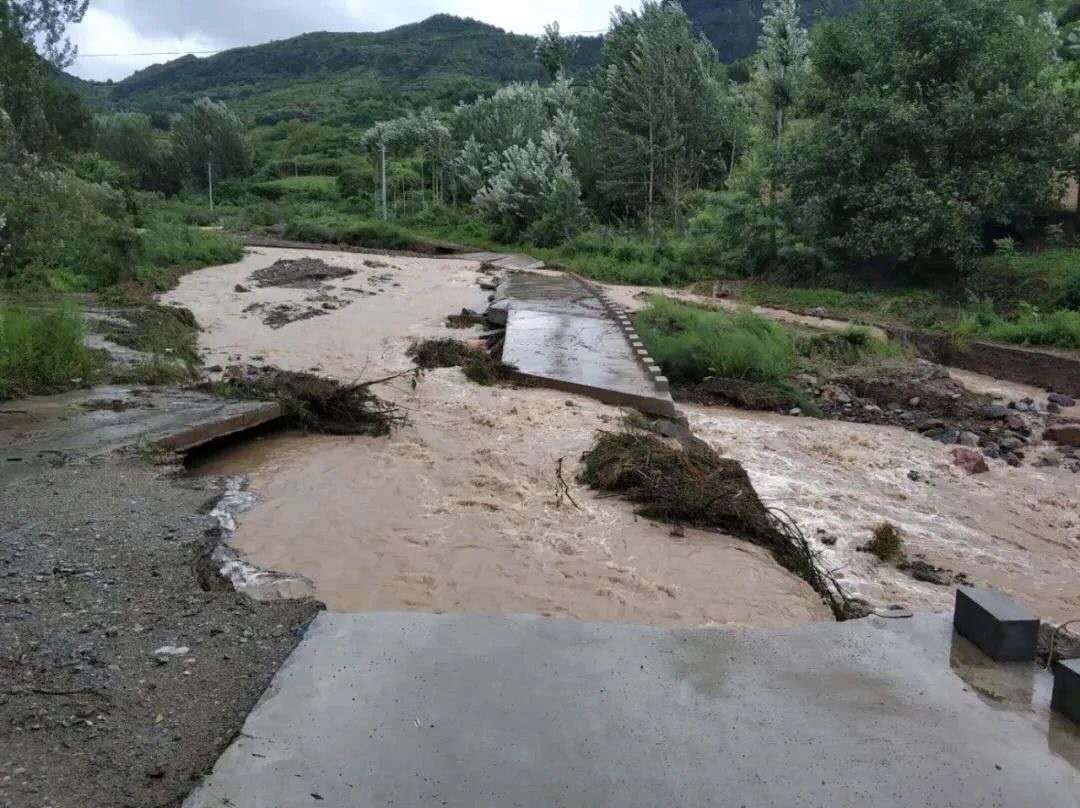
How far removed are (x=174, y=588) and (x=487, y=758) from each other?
2.06 metres

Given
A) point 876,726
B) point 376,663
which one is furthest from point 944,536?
point 376,663

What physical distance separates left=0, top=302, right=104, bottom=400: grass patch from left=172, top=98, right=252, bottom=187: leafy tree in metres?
52.4

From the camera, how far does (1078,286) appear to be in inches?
567

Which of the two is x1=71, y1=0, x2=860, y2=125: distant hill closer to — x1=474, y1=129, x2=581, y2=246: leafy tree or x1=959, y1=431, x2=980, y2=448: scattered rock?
x1=474, y1=129, x2=581, y2=246: leafy tree

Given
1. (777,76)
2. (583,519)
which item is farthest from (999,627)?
(777,76)

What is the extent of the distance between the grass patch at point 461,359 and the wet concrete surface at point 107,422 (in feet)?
10.2

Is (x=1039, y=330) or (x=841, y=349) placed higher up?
(x=1039, y=330)

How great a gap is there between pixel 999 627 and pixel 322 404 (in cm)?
610

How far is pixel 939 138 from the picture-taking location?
55.6 feet

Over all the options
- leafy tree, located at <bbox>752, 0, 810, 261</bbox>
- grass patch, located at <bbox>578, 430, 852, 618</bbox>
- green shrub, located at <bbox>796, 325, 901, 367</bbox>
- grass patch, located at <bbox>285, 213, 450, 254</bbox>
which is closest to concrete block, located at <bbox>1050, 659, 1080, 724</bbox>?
grass patch, located at <bbox>578, 430, 852, 618</bbox>

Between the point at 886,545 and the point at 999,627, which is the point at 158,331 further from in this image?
the point at 999,627

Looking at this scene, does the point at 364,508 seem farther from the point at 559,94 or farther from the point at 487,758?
the point at 559,94

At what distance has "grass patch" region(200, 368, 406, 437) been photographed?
26.7ft

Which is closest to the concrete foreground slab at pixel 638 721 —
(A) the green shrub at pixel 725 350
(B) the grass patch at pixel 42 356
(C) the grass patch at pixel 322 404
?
(C) the grass patch at pixel 322 404
